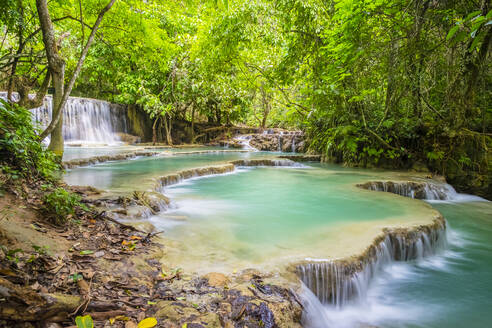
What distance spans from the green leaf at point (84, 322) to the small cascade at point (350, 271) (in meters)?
1.65

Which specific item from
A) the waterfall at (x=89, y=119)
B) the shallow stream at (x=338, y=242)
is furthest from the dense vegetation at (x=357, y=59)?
the waterfall at (x=89, y=119)

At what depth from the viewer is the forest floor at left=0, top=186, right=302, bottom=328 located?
151 centimetres

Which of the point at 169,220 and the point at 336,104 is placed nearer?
the point at 169,220

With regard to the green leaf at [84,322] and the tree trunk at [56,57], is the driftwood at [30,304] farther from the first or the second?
the tree trunk at [56,57]

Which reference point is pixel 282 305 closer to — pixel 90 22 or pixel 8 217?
pixel 8 217

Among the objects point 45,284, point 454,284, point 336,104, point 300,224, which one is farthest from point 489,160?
point 45,284

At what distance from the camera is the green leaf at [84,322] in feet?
4.78

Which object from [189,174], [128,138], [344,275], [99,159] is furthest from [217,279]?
[128,138]

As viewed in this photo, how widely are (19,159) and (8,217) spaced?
3.81 feet

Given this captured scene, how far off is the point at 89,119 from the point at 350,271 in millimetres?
19310

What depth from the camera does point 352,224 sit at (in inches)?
147

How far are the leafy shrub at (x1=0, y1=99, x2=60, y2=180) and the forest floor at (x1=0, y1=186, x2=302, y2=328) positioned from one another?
1.75ft

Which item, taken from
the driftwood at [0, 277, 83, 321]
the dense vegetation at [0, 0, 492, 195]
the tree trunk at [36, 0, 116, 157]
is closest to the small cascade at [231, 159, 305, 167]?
the dense vegetation at [0, 0, 492, 195]

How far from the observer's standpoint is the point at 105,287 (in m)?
1.88
